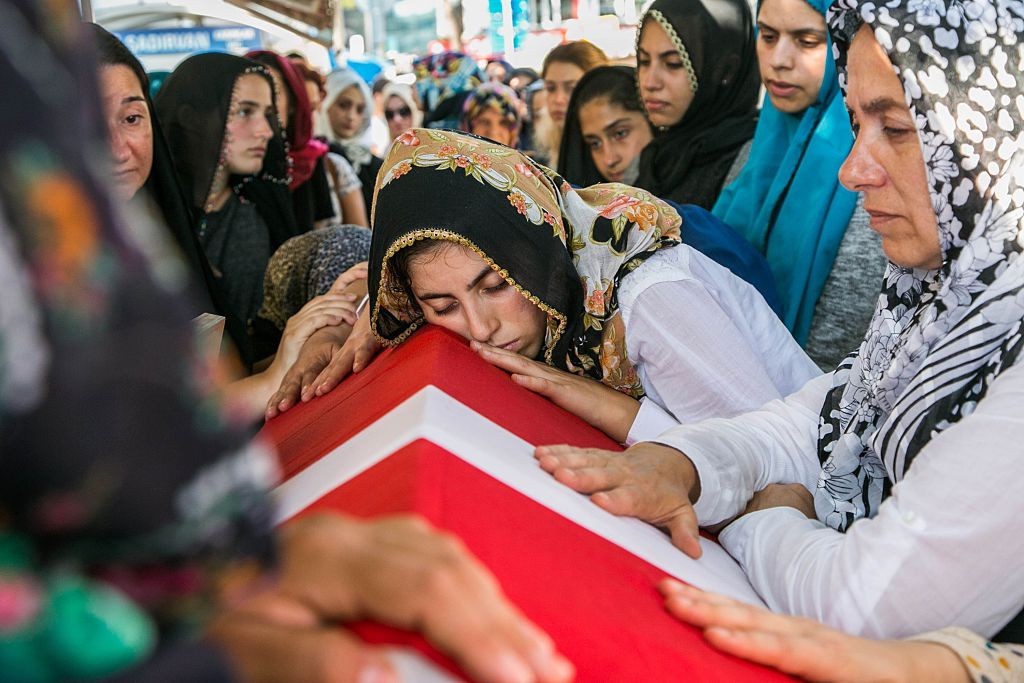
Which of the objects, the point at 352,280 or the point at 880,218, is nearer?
the point at 880,218

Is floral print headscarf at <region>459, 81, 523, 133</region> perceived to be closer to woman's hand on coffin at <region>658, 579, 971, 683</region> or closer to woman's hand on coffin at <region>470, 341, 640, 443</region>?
woman's hand on coffin at <region>470, 341, 640, 443</region>

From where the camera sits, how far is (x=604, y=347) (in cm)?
200

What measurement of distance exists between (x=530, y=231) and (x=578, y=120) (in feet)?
7.74

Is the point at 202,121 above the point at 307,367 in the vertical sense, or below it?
above

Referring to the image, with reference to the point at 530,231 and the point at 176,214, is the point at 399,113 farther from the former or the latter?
the point at 530,231

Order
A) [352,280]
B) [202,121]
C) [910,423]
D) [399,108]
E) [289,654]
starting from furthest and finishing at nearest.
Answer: [399,108] < [202,121] < [352,280] < [910,423] < [289,654]

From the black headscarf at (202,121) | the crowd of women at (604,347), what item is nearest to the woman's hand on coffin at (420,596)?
the crowd of women at (604,347)

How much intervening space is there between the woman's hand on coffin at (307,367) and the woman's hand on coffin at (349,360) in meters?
0.04

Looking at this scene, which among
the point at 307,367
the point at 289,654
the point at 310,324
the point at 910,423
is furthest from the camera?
the point at 310,324

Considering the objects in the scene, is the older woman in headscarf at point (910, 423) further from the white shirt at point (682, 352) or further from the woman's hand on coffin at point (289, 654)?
the woman's hand on coffin at point (289, 654)

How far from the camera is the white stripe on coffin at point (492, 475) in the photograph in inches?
46.0

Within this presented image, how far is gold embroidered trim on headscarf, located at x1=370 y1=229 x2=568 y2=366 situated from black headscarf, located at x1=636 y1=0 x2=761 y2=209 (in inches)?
67.7

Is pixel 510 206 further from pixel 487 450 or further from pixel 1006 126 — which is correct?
pixel 1006 126

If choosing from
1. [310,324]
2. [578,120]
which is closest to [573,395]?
[310,324]
